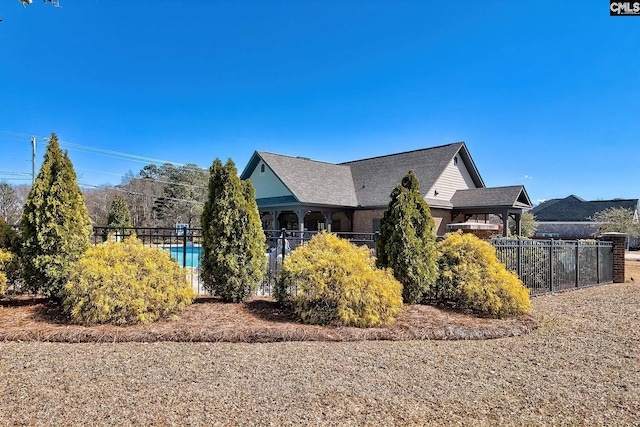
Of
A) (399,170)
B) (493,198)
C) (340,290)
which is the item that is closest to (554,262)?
(340,290)

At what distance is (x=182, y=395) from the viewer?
292 cm

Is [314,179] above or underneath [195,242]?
above

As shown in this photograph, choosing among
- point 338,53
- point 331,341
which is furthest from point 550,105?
point 331,341

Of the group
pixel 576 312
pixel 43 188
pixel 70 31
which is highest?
pixel 70 31

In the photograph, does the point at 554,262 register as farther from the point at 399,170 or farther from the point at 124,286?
the point at 399,170

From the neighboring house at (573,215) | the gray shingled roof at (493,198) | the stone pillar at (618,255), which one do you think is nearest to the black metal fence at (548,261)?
the stone pillar at (618,255)

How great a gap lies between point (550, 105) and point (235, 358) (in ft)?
52.1

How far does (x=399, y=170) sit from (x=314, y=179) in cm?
495

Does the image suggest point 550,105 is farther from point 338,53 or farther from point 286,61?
point 286,61

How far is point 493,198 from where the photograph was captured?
1792 centimetres

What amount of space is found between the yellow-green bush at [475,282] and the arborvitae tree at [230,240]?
3.41m

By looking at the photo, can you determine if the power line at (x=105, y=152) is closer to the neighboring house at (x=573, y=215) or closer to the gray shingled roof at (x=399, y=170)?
the gray shingled roof at (x=399, y=170)

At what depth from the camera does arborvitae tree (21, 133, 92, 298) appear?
17.7 ft

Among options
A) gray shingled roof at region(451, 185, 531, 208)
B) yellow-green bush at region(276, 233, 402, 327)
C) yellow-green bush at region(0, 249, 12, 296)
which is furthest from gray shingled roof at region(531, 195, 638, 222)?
yellow-green bush at region(0, 249, 12, 296)
